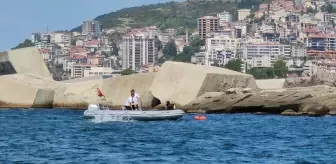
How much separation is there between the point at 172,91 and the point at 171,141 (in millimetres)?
31312

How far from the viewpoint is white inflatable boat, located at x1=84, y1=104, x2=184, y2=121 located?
171 ft

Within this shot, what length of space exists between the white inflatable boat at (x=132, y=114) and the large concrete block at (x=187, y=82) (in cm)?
1604

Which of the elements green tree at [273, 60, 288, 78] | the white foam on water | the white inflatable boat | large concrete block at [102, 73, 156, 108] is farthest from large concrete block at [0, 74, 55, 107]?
green tree at [273, 60, 288, 78]

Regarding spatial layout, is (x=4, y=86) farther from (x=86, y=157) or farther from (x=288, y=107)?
(x=86, y=157)

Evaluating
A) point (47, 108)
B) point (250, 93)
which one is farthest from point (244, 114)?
point (47, 108)

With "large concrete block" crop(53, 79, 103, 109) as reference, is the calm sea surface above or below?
above

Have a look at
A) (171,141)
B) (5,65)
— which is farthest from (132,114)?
(5,65)

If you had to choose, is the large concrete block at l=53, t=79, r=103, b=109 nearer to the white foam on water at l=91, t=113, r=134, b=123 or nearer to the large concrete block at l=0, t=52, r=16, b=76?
the large concrete block at l=0, t=52, r=16, b=76

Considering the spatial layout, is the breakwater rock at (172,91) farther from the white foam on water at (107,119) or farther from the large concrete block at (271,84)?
the white foam on water at (107,119)

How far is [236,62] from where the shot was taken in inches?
6590

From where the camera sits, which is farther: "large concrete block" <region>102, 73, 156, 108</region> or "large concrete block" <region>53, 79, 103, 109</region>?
"large concrete block" <region>53, 79, 103, 109</region>

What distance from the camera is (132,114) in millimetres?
52062

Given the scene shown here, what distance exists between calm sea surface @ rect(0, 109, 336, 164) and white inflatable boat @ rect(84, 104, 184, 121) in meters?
0.50

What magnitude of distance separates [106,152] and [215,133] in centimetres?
1087
